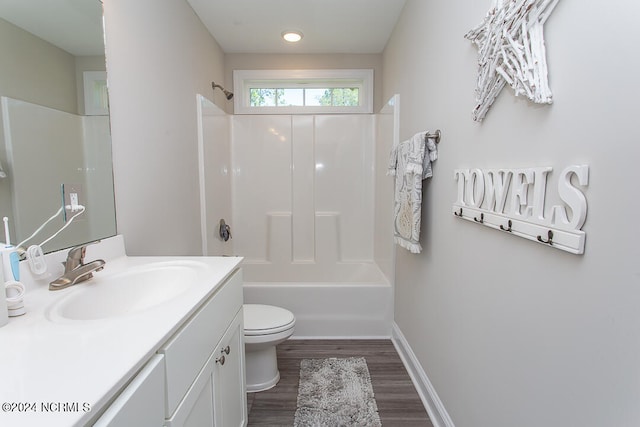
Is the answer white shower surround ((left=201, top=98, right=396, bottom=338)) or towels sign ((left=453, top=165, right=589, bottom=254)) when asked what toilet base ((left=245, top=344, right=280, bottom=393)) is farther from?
towels sign ((left=453, top=165, right=589, bottom=254))

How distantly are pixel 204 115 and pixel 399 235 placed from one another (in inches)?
65.4

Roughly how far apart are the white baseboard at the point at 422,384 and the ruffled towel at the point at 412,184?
739mm

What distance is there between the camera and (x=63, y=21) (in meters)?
1.15

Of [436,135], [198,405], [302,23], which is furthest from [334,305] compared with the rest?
[302,23]

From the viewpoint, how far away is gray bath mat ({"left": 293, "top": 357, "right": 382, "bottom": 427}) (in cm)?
165

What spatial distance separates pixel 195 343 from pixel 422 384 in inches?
56.8

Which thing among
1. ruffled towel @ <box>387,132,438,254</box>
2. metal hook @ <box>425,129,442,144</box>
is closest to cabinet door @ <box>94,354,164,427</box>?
ruffled towel @ <box>387,132,438,254</box>

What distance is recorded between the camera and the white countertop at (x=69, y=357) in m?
0.47

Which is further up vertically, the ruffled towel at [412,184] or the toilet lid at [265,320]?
the ruffled towel at [412,184]

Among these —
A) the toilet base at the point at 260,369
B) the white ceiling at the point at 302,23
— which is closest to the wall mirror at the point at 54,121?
the toilet base at the point at 260,369

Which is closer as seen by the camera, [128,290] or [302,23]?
[128,290]

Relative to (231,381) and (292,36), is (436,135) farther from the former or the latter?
(292,36)

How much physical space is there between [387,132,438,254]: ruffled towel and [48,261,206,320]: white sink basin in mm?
1089

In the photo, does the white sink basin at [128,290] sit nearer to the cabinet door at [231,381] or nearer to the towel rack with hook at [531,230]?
the cabinet door at [231,381]
